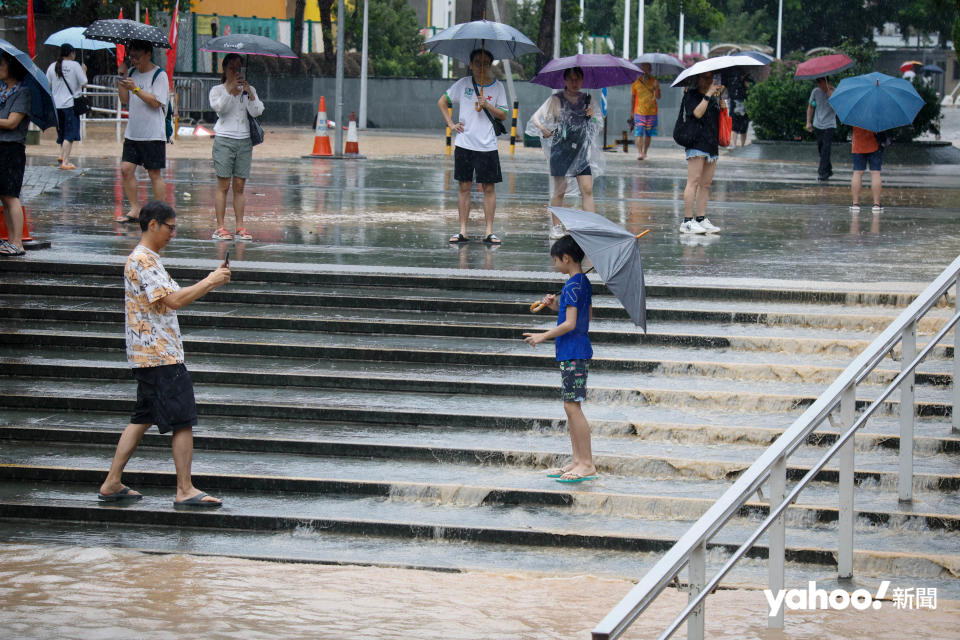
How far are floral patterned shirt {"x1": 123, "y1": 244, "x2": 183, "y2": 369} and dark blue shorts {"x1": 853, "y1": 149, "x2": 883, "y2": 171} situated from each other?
10604mm

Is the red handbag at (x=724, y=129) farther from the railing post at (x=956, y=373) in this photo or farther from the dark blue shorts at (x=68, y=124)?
the dark blue shorts at (x=68, y=124)

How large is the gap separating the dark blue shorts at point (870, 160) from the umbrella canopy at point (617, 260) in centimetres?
911

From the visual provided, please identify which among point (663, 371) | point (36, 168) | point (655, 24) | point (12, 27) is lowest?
point (663, 371)

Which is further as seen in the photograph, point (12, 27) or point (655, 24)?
point (655, 24)

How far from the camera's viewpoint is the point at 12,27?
3550 centimetres

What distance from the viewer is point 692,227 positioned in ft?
41.5

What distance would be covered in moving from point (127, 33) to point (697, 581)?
33.5 feet

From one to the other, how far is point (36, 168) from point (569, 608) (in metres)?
16.0

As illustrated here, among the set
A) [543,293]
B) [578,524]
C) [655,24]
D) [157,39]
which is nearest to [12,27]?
[157,39]

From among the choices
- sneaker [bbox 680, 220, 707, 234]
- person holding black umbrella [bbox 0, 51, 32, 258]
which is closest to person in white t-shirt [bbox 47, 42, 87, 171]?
person holding black umbrella [bbox 0, 51, 32, 258]

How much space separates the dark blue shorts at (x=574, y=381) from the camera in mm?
6730

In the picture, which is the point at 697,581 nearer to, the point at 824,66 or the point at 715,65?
the point at 715,65

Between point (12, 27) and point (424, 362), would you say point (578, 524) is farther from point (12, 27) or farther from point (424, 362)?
point (12, 27)

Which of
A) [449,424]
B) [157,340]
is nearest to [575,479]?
[449,424]
